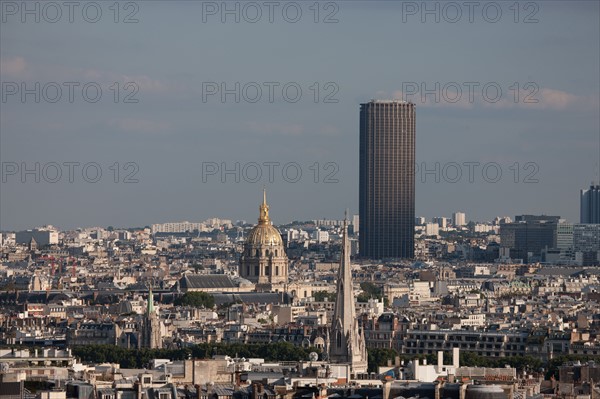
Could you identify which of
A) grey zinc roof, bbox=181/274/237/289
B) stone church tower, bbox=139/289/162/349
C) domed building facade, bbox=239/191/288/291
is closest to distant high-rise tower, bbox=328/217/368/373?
stone church tower, bbox=139/289/162/349

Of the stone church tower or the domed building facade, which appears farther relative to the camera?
the domed building facade

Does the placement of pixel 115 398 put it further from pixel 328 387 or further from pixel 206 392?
pixel 328 387

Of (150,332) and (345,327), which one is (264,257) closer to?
(150,332)

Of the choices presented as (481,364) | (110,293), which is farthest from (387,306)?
(481,364)

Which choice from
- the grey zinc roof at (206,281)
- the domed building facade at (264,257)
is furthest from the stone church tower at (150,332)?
the domed building facade at (264,257)

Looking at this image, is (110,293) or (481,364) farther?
(110,293)

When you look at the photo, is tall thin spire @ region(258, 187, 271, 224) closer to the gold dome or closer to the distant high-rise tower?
the gold dome
